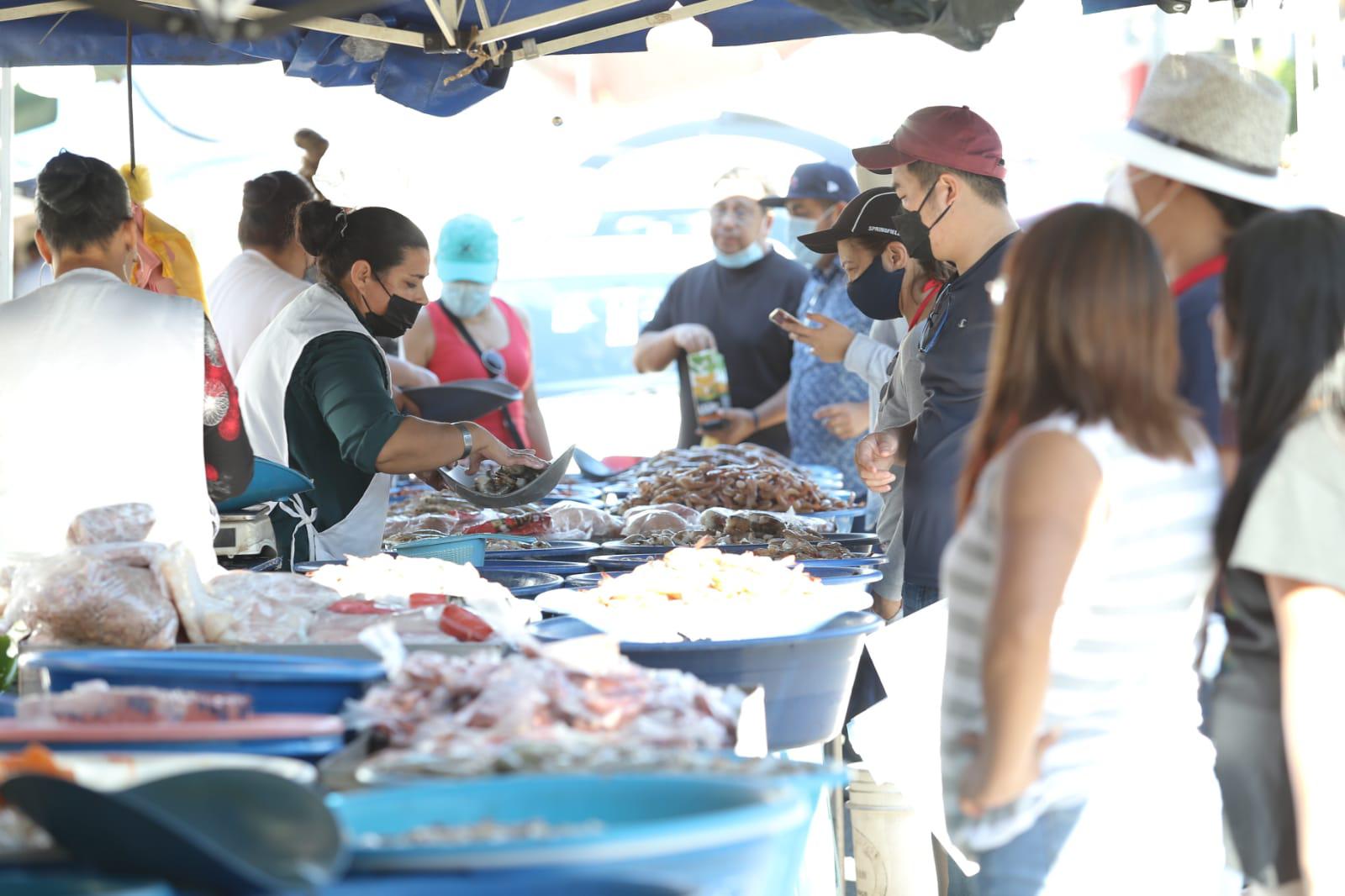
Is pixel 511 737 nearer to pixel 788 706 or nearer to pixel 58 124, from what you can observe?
pixel 788 706

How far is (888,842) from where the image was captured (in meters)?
3.47

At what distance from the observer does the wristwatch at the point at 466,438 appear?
3516 millimetres

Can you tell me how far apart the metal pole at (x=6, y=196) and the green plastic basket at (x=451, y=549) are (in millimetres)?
2743

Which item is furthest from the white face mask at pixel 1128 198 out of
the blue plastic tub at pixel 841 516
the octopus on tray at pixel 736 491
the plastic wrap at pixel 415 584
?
the octopus on tray at pixel 736 491

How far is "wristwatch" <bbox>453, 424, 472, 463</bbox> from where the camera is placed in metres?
3.52

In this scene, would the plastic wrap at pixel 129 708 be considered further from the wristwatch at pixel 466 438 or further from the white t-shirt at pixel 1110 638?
the wristwatch at pixel 466 438

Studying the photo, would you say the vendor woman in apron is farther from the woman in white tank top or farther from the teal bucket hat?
the teal bucket hat

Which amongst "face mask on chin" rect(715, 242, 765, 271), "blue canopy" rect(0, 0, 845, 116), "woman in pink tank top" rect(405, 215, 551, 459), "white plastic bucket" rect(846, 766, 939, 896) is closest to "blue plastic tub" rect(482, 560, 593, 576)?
"white plastic bucket" rect(846, 766, 939, 896)

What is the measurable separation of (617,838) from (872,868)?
8.37 ft

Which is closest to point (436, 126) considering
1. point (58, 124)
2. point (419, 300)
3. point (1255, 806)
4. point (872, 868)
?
point (58, 124)

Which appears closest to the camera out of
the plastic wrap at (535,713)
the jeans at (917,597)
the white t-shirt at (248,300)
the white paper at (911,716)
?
the plastic wrap at (535,713)

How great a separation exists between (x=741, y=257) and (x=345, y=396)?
3803 mm

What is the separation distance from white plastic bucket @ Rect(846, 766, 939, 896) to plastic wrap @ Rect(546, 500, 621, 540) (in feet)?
3.66

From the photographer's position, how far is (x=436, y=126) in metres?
15.1
